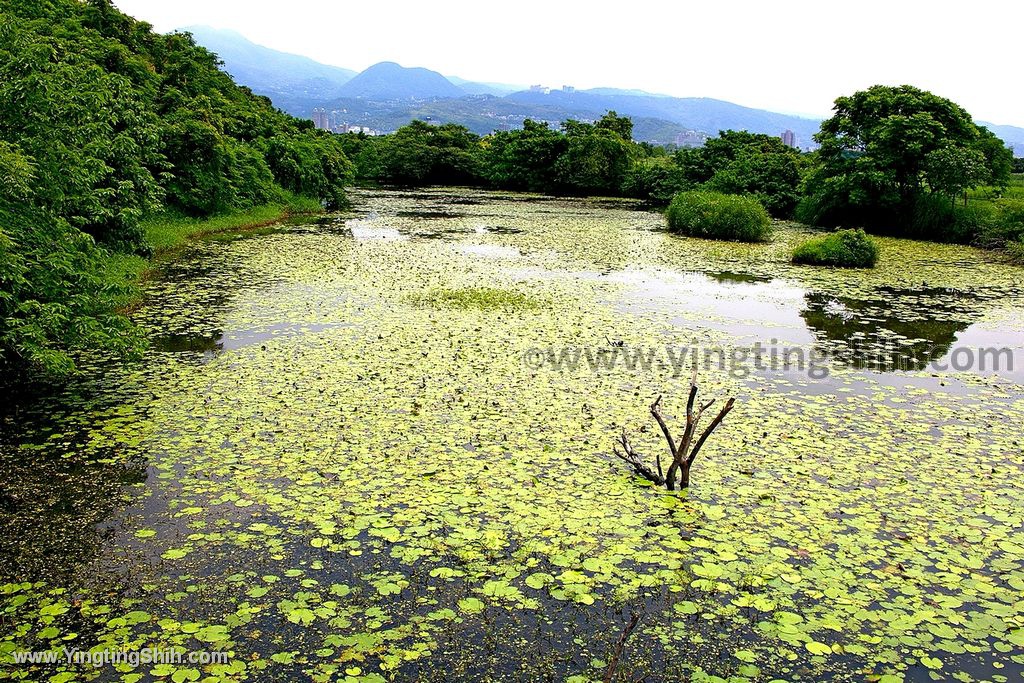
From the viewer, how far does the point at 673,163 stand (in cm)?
4300

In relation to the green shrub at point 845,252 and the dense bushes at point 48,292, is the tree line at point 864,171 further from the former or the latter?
the dense bushes at point 48,292

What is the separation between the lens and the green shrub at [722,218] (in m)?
23.2

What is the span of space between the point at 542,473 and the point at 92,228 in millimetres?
7903

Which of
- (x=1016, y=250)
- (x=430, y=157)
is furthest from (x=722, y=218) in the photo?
(x=430, y=157)

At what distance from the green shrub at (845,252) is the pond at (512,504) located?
21.5 feet

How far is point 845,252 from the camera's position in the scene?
18734 mm

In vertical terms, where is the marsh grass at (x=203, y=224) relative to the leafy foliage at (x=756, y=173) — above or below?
below

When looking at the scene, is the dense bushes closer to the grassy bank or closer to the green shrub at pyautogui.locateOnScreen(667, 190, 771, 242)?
the grassy bank

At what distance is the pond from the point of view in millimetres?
4250

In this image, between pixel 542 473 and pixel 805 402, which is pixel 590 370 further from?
pixel 542 473

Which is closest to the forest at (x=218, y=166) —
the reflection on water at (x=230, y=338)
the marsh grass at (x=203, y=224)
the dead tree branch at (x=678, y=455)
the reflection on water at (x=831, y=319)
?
the marsh grass at (x=203, y=224)

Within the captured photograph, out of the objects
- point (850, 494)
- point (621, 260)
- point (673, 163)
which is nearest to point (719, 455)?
point (850, 494)

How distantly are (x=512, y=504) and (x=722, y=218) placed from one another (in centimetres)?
1981

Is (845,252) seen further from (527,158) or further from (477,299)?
(527,158)
